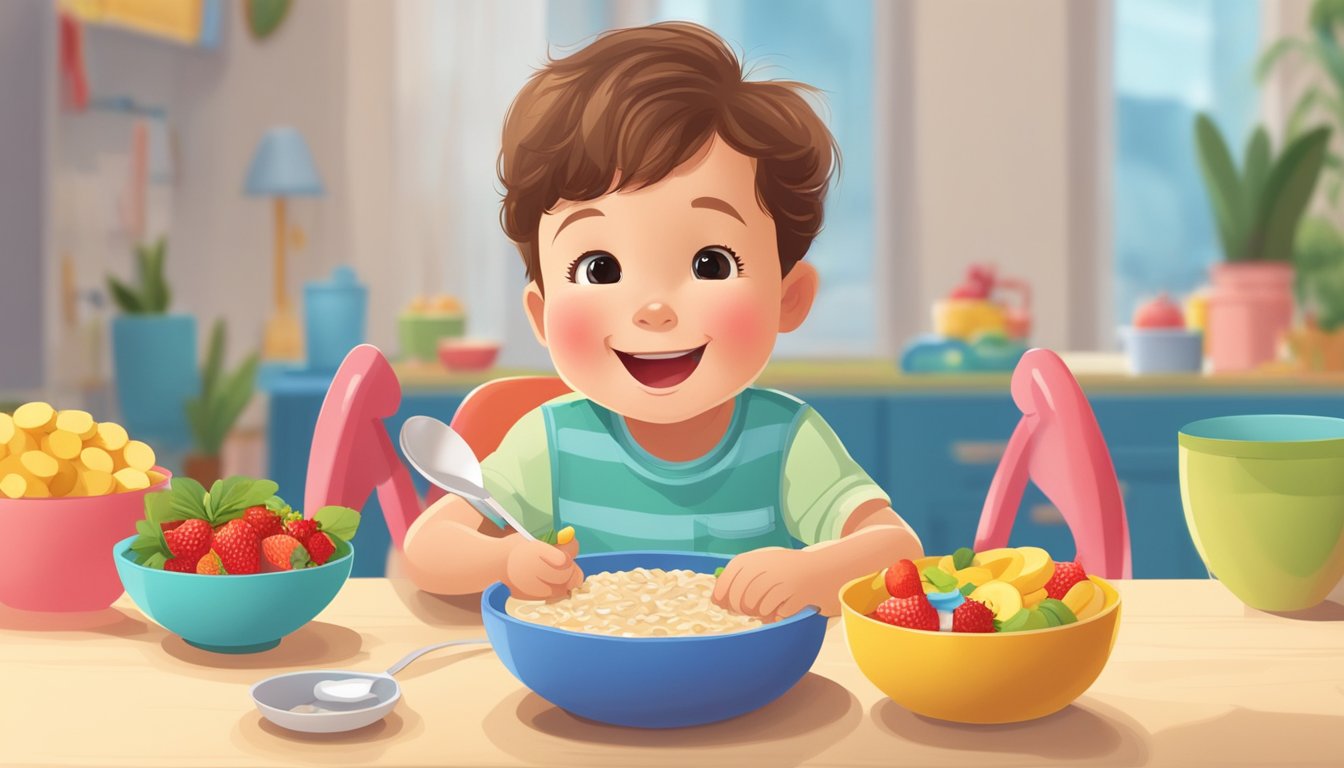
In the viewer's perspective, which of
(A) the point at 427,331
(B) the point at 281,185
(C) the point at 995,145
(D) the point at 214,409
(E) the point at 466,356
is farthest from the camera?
(C) the point at 995,145

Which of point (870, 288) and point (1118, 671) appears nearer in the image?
point (1118, 671)

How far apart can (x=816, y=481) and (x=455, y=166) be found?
2.97 m

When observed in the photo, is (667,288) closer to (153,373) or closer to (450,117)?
(153,373)

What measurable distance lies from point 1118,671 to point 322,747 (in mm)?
478

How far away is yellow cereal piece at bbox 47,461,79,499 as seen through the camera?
3.11 feet

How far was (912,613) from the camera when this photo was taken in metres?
0.70

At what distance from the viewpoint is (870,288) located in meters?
4.05

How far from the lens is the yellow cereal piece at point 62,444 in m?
0.95

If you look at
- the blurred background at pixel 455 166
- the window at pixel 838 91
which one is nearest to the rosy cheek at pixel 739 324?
the blurred background at pixel 455 166

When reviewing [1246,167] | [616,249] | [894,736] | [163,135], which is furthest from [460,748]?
[163,135]

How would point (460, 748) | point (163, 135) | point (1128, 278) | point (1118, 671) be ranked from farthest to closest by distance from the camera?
point (1128, 278)
point (163, 135)
point (1118, 671)
point (460, 748)

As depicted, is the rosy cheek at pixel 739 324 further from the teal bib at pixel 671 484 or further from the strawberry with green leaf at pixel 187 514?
the strawberry with green leaf at pixel 187 514

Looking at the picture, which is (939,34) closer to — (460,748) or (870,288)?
(870,288)

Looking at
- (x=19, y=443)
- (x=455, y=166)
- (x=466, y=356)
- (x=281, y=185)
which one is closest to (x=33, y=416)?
(x=19, y=443)
